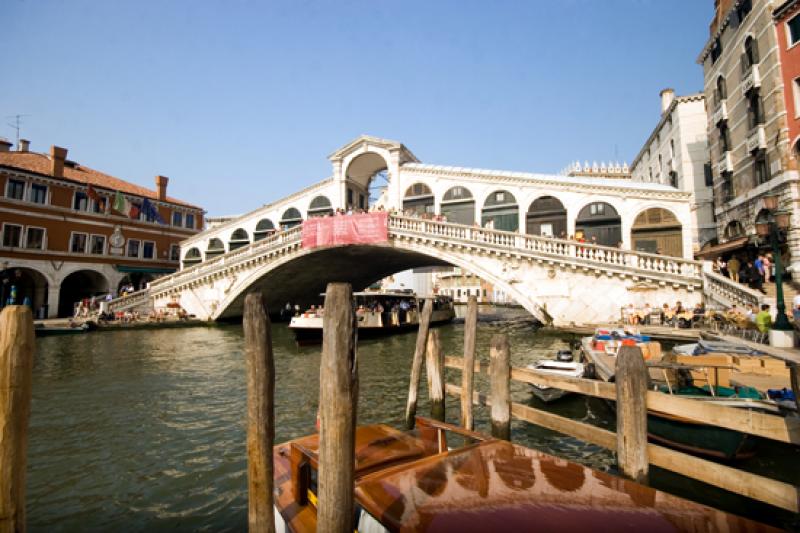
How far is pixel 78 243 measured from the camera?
25.6 m

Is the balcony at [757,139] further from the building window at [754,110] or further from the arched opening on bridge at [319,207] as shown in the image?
the arched opening on bridge at [319,207]

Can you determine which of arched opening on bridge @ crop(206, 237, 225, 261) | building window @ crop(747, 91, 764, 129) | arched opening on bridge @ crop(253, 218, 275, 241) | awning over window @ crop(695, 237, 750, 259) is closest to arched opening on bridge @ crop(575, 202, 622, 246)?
awning over window @ crop(695, 237, 750, 259)

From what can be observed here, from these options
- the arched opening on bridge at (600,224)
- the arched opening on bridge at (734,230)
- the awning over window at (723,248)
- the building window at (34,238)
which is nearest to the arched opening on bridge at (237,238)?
the building window at (34,238)

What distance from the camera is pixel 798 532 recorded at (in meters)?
3.61

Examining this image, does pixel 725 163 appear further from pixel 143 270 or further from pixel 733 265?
pixel 143 270

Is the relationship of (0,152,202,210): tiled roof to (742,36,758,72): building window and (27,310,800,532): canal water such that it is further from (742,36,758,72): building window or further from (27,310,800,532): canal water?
(742,36,758,72): building window

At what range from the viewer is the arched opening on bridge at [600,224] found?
758 inches

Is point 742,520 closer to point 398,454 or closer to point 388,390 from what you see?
point 398,454

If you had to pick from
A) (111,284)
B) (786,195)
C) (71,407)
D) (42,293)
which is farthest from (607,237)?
(42,293)

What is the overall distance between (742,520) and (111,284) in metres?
32.7

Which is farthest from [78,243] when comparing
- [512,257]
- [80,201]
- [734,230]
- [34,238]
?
[734,230]

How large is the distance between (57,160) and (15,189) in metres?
3.18

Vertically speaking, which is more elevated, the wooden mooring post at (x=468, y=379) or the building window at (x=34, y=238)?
the building window at (x=34, y=238)

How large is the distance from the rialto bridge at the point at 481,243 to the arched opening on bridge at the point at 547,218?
0.17 ft
